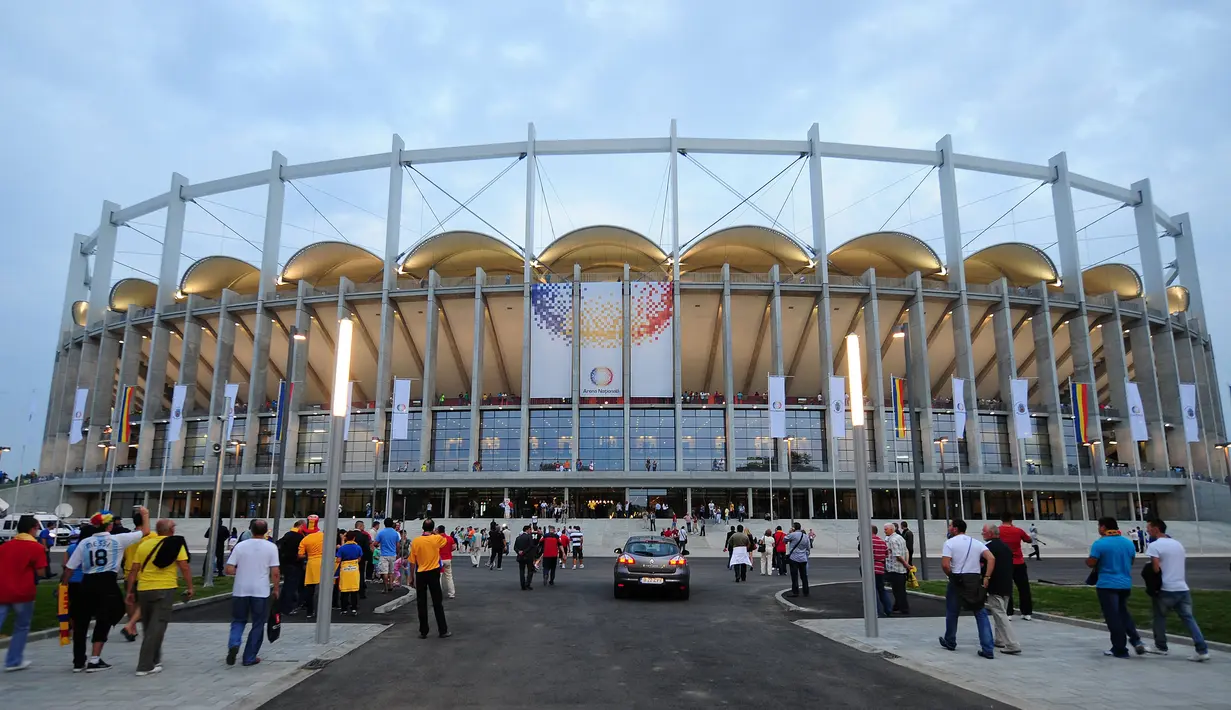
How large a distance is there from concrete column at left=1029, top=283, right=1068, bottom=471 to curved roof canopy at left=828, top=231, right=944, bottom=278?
767 cm

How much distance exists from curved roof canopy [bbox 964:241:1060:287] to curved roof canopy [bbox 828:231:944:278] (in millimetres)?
3604

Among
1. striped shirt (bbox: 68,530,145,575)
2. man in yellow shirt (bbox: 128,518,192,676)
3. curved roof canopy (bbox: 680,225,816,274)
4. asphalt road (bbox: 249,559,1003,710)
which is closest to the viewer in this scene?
asphalt road (bbox: 249,559,1003,710)

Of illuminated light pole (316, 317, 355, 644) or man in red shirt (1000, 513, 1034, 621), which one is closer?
illuminated light pole (316, 317, 355, 644)

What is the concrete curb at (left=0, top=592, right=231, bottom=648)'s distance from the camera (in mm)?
9669

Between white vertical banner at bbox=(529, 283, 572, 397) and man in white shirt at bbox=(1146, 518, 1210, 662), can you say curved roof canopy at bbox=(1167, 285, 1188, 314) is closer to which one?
white vertical banner at bbox=(529, 283, 572, 397)

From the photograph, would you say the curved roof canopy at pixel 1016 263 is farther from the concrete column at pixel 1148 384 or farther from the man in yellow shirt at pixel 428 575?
the man in yellow shirt at pixel 428 575

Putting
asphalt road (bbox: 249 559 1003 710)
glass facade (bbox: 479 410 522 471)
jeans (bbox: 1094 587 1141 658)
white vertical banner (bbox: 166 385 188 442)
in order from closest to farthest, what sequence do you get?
asphalt road (bbox: 249 559 1003 710)
jeans (bbox: 1094 587 1141 658)
white vertical banner (bbox: 166 385 188 442)
glass facade (bbox: 479 410 522 471)

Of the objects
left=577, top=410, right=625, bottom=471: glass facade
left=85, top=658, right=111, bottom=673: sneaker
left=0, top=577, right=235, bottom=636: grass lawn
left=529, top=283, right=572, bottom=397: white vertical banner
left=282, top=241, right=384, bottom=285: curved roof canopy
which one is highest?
left=282, top=241, right=384, bottom=285: curved roof canopy

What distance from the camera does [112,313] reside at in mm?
59406

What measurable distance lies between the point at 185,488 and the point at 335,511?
1914 inches

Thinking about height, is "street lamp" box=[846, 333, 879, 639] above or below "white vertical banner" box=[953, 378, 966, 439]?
below

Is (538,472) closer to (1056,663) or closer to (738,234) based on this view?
(738,234)

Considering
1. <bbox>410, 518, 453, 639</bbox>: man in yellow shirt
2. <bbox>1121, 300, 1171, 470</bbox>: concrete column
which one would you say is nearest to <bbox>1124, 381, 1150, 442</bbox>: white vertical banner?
<bbox>1121, 300, 1171, 470</bbox>: concrete column

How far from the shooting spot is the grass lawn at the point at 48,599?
11.0m
